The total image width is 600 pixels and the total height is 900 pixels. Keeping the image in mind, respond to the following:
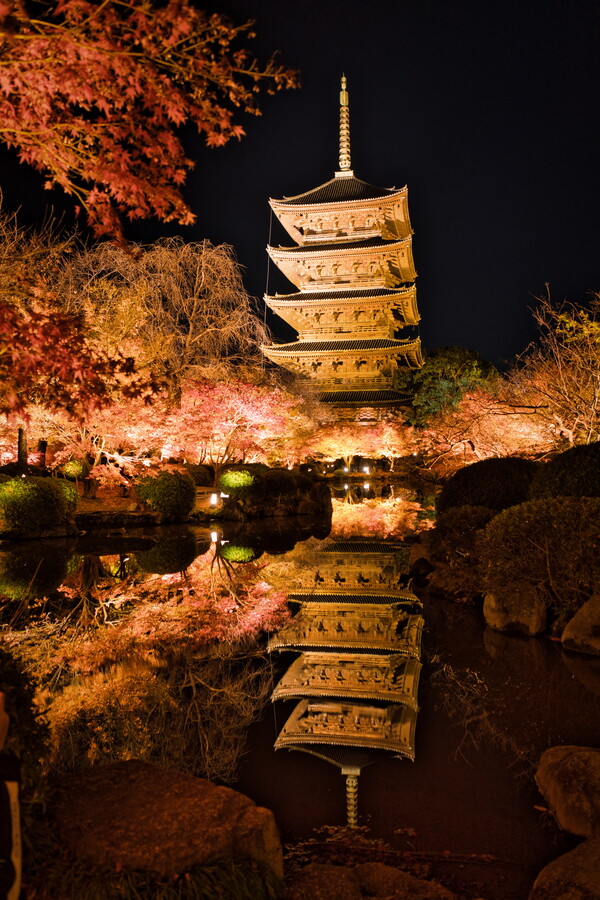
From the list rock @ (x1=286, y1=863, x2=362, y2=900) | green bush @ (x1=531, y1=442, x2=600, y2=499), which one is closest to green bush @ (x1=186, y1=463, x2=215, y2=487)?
green bush @ (x1=531, y1=442, x2=600, y2=499)

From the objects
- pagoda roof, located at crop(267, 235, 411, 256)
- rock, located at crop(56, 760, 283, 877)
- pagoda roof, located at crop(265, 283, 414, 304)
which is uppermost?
pagoda roof, located at crop(267, 235, 411, 256)

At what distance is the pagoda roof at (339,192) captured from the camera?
36625mm

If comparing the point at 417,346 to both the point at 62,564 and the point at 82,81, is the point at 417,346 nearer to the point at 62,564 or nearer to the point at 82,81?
the point at 62,564

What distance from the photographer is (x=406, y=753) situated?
14.3ft

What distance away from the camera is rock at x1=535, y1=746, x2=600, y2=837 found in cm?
330

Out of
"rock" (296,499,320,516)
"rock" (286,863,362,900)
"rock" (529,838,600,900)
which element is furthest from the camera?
"rock" (296,499,320,516)

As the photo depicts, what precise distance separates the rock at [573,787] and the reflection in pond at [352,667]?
3.30 ft

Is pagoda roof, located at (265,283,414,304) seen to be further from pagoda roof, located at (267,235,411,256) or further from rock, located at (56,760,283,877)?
rock, located at (56,760,283,877)

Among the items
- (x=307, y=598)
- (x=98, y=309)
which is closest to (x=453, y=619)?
(x=307, y=598)

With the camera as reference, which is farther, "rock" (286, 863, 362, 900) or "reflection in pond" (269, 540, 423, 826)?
"reflection in pond" (269, 540, 423, 826)

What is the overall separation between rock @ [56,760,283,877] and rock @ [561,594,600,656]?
502 centimetres

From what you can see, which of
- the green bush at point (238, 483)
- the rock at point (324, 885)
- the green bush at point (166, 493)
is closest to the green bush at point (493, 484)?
the green bush at point (166, 493)

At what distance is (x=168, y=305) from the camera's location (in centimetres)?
2125

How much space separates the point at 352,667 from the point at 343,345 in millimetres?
30672
